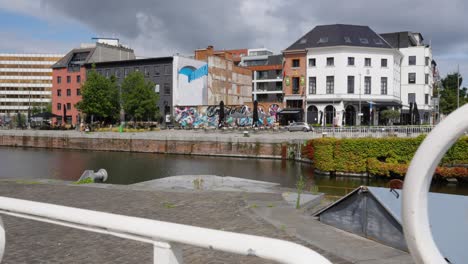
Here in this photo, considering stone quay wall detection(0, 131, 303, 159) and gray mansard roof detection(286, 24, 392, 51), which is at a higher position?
gray mansard roof detection(286, 24, 392, 51)

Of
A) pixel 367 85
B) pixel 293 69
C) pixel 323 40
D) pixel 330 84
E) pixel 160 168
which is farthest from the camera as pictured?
pixel 293 69

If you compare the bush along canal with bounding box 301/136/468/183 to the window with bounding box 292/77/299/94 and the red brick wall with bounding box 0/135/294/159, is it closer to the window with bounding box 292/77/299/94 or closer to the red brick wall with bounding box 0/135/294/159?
the red brick wall with bounding box 0/135/294/159

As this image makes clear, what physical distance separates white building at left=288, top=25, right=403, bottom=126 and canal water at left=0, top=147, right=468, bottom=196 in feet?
A: 76.9

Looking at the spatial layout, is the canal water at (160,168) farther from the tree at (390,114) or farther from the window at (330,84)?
the tree at (390,114)

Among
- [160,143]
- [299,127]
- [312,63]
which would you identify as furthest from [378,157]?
[312,63]

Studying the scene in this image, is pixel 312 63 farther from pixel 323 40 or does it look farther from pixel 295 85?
pixel 295 85

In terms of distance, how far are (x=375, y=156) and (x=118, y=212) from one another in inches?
769

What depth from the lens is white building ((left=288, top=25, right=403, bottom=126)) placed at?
58.6m

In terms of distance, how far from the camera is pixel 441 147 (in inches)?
71.4

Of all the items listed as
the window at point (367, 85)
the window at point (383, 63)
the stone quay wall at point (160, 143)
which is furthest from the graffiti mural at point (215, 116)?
the stone quay wall at point (160, 143)

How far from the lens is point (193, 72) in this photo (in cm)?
6950

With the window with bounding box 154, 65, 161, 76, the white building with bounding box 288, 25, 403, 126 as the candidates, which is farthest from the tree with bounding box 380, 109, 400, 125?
the window with bounding box 154, 65, 161, 76

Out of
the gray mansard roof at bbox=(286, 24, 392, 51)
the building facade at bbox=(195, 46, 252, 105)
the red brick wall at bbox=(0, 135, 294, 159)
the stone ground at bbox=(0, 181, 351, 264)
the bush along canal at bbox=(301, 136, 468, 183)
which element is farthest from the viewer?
the building facade at bbox=(195, 46, 252, 105)

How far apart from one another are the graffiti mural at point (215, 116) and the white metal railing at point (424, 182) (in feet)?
191
